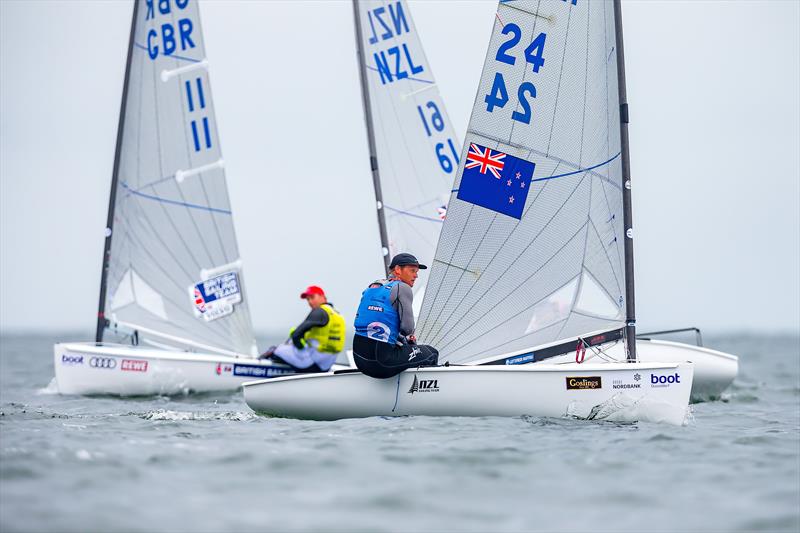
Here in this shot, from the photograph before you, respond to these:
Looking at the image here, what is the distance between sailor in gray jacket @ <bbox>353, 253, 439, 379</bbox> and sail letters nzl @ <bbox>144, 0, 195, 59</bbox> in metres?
8.57

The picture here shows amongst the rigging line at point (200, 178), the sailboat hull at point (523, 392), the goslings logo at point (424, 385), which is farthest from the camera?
the rigging line at point (200, 178)

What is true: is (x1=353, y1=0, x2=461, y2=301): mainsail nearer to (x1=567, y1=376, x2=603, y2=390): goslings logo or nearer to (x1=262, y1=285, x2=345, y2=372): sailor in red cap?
(x1=262, y1=285, x2=345, y2=372): sailor in red cap

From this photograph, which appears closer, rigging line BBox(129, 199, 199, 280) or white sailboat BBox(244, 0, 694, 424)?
white sailboat BBox(244, 0, 694, 424)

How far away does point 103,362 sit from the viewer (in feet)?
48.1

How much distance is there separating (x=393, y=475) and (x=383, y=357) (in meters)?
2.90

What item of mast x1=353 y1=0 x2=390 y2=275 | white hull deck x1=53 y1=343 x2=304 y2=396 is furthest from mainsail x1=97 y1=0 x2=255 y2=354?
mast x1=353 y1=0 x2=390 y2=275

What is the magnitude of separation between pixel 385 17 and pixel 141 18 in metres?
3.69

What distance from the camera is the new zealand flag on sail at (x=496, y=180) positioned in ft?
32.8

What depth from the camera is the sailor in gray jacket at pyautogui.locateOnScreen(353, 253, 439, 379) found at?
930 centimetres

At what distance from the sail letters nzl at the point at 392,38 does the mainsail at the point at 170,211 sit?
2674 millimetres

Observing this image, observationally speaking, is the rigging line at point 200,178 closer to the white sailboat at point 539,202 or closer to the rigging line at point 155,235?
the rigging line at point 155,235

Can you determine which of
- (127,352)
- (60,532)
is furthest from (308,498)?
(127,352)

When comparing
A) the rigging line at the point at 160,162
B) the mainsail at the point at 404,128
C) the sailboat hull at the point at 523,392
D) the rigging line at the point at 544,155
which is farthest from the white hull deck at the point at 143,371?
the rigging line at the point at 544,155

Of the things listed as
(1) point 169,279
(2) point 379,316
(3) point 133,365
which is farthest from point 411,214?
(2) point 379,316
